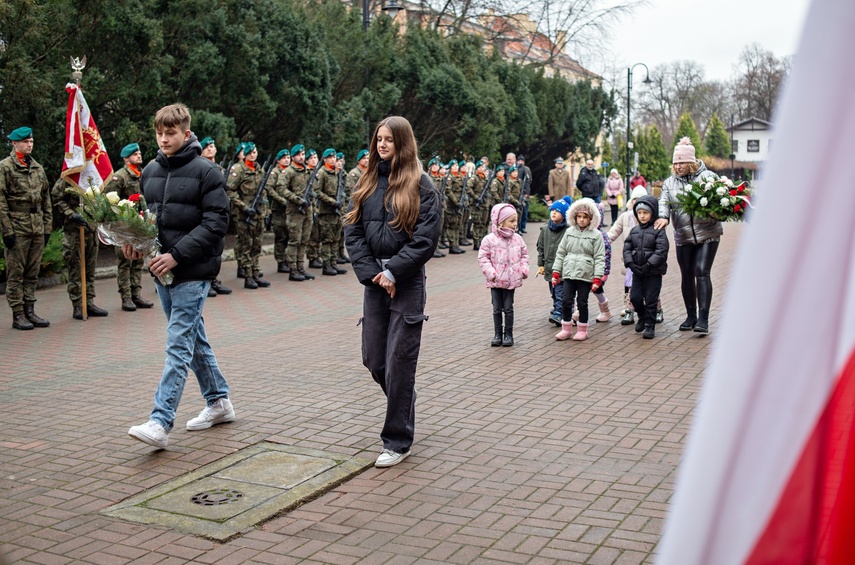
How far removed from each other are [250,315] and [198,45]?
22.7 ft

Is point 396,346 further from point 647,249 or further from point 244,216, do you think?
point 244,216

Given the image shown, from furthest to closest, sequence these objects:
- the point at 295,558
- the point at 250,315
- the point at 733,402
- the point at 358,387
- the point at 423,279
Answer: the point at 250,315 → the point at 358,387 → the point at 423,279 → the point at 295,558 → the point at 733,402

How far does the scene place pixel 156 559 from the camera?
14.4ft

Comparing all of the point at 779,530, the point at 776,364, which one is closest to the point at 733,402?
the point at 776,364

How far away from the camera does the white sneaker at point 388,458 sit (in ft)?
18.8

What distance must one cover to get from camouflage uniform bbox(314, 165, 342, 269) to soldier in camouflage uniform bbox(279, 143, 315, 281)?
1.74 feet

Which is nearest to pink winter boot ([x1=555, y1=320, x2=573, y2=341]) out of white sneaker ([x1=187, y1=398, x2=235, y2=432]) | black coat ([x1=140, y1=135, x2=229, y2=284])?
white sneaker ([x1=187, y1=398, x2=235, y2=432])

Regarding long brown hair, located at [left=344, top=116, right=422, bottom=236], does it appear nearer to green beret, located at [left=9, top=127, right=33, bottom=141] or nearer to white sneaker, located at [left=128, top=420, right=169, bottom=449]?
white sneaker, located at [left=128, top=420, right=169, bottom=449]

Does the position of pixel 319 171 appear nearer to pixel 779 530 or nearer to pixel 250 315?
pixel 250 315

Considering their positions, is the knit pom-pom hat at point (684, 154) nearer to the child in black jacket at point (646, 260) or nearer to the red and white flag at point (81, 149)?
the child in black jacket at point (646, 260)

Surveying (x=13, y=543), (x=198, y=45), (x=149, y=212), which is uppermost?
(x=198, y=45)

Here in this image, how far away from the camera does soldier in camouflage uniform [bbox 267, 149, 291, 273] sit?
51.8ft

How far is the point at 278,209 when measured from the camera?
16156 mm

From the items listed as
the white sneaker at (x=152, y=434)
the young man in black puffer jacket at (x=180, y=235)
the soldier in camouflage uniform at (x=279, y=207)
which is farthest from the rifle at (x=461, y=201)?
the white sneaker at (x=152, y=434)
